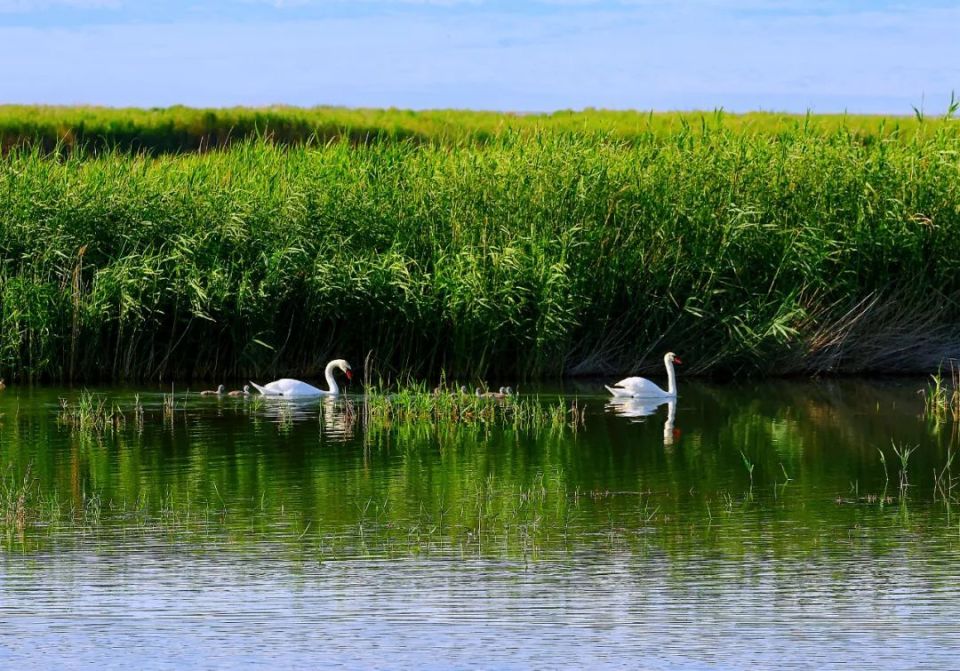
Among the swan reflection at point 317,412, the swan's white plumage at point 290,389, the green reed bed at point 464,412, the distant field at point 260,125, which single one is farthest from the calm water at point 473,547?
the distant field at point 260,125

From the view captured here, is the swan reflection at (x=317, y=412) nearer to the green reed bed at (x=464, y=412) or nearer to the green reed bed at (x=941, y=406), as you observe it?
the green reed bed at (x=464, y=412)

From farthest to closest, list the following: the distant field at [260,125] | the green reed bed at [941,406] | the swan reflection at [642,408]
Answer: the distant field at [260,125]
the green reed bed at [941,406]
the swan reflection at [642,408]

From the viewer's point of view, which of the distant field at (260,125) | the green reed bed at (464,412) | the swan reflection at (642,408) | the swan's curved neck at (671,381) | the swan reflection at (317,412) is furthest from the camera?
A: the distant field at (260,125)

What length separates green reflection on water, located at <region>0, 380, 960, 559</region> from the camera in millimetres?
9930

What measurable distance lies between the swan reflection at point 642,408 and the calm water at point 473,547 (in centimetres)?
49

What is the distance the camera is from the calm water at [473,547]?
7.38 metres

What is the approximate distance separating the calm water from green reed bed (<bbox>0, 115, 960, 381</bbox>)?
4064 millimetres

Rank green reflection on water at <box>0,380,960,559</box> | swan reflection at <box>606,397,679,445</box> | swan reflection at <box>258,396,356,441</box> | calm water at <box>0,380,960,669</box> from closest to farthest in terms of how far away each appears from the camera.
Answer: calm water at <box>0,380,960,669</box>, green reflection on water at <box>0,380,960,559</box>, swan reflection at <box>258,396,356,441</box>, swan reflection at <box>606,397,679,445</box>

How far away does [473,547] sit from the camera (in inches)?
378

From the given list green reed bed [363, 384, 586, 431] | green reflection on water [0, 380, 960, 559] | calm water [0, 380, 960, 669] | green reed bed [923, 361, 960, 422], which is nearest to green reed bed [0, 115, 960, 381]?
green reflection on water [0, 380, 960, 559]

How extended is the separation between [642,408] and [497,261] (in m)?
3.19

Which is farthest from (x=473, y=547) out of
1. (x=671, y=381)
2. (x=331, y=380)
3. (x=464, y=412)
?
(x=671, y=381)

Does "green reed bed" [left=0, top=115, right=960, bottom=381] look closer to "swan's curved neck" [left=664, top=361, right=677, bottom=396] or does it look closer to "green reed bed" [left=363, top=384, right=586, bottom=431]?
"swan's curved neck" [left=664, top=361, right=677, bottom=396]

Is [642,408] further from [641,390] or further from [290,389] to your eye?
[290,389]
